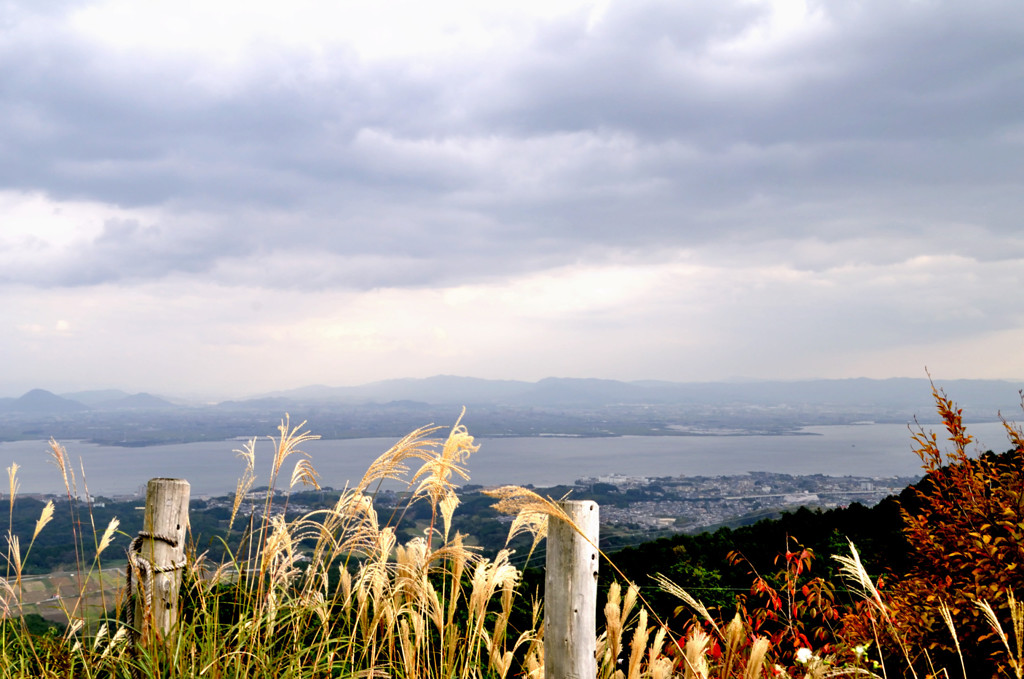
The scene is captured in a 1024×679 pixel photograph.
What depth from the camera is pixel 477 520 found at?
66.0 ft

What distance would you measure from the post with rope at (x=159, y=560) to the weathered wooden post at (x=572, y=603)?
1.67 meters

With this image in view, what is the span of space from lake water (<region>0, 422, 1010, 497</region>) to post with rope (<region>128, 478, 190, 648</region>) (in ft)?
123

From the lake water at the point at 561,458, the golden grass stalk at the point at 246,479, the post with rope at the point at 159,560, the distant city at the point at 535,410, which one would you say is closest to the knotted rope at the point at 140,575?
the post with rope at the point at 159,560

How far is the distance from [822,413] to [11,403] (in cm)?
16187

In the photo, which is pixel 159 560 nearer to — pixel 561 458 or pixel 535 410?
pixel 561 458

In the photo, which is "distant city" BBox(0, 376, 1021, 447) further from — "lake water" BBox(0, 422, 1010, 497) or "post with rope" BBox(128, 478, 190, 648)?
"post with rope" BBox(128, 478, 190, 648)

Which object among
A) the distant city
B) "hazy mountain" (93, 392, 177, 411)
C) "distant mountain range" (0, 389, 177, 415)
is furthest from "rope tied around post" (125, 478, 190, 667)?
"hazy mountain" (93, 392, 177, 411)

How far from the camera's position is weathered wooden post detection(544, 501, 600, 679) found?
7.72ft

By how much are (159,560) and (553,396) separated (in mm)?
157293

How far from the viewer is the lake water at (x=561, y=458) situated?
48.8m

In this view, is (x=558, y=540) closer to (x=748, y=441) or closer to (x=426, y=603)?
(x=426, y=603)

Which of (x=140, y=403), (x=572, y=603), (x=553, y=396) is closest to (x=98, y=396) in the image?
(x=140, y=403)

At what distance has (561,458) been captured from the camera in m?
62.9

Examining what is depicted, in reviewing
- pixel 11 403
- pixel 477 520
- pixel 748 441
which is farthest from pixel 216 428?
pixel 11 403
